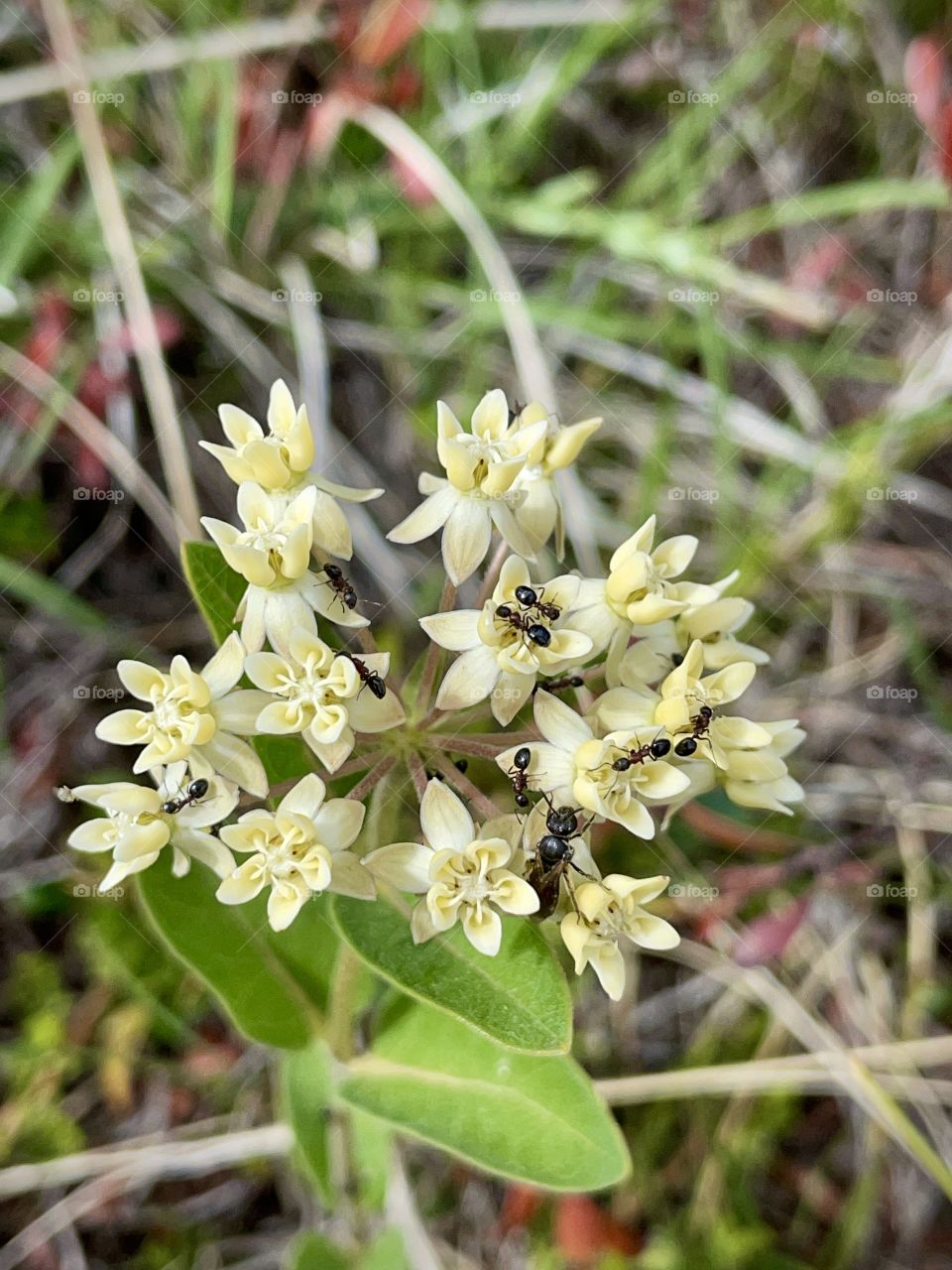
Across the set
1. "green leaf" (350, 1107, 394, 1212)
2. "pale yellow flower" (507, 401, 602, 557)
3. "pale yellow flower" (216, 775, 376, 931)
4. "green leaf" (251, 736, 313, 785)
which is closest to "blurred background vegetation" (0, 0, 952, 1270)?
"green leaf" (350, 1107, 394, 1212)

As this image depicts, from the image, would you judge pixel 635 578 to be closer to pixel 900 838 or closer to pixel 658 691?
pixel 658 691

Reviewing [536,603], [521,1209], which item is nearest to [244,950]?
[536,603]

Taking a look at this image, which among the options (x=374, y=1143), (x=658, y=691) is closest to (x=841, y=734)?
(x=658, y=691)

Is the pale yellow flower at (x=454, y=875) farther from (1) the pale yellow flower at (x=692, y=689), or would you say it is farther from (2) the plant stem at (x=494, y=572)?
(2) the plant stem at (x=494, y=572)

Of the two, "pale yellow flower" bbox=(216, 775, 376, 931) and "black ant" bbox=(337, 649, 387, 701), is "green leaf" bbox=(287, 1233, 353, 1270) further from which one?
"black ant" bbox=(337, 649, 387, 701)

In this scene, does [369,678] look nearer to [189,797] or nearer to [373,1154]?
[189,797]
